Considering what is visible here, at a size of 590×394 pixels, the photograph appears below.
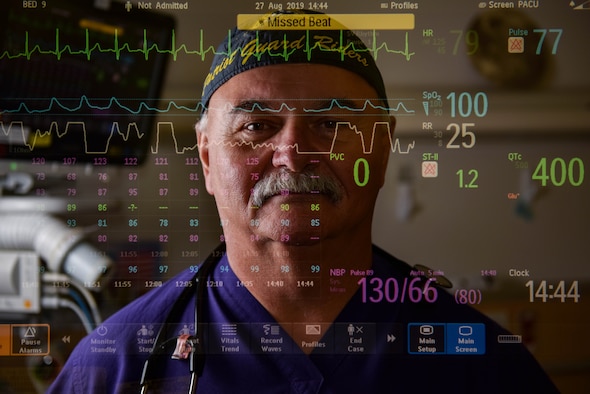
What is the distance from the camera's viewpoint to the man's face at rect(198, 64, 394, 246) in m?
0.96

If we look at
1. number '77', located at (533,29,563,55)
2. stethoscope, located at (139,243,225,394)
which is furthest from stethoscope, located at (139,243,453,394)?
number '77', located at (533,29,563,55)

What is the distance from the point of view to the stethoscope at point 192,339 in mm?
957

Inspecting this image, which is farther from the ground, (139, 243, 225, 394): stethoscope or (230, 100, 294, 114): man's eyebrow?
(230, 100, 294, 114): man's eyebrow

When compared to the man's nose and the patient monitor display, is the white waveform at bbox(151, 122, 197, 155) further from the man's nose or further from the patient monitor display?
the man's nose

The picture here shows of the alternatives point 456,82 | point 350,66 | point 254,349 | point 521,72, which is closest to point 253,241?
point 254,349

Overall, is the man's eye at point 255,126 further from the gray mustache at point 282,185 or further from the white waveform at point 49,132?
the white waveform at point 49,132

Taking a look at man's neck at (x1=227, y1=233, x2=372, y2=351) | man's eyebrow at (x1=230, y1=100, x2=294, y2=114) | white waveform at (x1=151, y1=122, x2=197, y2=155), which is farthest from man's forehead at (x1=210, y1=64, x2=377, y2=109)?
man's neck at (x1=227, y1=233, x2=372, y2=351)

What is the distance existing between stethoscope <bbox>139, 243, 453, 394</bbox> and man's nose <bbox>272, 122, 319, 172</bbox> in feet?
0.60

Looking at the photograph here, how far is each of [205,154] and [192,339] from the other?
312 millimetres

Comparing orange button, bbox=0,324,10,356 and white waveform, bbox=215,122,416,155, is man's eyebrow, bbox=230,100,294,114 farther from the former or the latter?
orange button, bbox=0,324,10,356

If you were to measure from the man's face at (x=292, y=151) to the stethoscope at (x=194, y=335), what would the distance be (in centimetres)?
9

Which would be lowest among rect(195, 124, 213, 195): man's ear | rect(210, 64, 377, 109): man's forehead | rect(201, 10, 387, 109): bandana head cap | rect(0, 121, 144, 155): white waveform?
rect(195, 124, 213, 195): man's ear

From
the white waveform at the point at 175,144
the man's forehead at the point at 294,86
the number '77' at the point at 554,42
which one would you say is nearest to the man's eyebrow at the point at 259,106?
the man's forehead at the point at 294,86

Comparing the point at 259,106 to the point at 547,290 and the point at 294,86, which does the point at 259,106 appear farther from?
the point at 547,290
